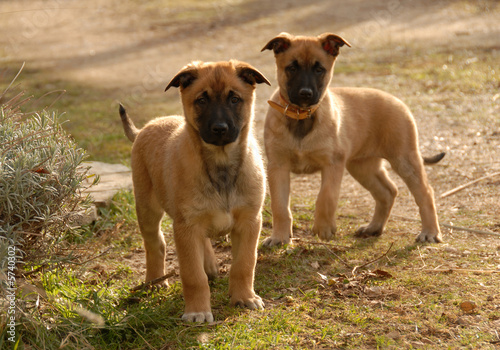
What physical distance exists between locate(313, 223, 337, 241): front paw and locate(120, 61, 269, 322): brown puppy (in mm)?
1364

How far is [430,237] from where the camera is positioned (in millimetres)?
5824


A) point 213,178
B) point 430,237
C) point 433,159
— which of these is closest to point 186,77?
point 213,178

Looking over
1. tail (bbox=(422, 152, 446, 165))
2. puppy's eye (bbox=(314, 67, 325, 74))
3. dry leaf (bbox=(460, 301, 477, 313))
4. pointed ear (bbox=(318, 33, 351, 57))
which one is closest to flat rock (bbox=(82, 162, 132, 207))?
puppy's eye (bbox=(314, 67, 325, 74))

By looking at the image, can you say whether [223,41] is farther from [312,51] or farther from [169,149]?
[169,149]

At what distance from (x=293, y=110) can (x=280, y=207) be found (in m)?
0.92

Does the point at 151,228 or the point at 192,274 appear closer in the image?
the point at 192,274

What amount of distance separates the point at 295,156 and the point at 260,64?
7.41m

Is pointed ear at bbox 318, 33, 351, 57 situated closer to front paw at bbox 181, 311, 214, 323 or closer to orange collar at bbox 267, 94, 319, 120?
orange collar at bbox 267, 94, 319, 120

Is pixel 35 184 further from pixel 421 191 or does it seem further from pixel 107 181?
pixel 421 191

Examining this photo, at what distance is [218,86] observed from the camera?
4.41 meters

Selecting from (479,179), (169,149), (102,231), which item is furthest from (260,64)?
(169,149)

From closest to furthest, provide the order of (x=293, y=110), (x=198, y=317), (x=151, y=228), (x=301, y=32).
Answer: (x=198, y=317), (x=151, y=228), (x=293, y=110), (x=301, y=32)

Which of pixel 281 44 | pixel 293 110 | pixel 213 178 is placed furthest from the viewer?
pixel 281 44

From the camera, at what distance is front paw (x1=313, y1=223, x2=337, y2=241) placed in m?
5.74
